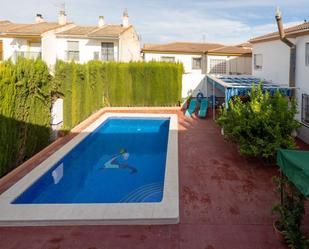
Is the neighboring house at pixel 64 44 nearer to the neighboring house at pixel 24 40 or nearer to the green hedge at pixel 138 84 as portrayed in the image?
the neighboring house at pixel 24 40

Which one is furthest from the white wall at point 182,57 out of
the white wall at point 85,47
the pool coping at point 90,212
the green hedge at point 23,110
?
the pool coping at point 90,212

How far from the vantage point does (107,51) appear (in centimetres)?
3319

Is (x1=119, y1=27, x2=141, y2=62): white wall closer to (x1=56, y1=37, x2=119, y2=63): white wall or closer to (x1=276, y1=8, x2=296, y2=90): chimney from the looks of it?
(x1=56, y1=37, x2=119, y2=63): white wall

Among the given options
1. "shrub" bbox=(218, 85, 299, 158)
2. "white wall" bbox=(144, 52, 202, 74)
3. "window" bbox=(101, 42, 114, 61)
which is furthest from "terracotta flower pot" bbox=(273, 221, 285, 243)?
"white wall" bbox=(144, 52, 202, 74)

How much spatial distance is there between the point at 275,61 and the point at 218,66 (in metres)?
17.3

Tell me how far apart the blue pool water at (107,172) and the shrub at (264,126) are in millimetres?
3294

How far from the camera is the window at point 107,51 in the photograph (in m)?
33.1

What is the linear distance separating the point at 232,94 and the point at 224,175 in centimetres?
627

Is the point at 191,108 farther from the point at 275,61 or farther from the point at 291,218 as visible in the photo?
the point at 291,218

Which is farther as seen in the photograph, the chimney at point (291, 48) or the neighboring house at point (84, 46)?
the neighboring house at point (84, 46)

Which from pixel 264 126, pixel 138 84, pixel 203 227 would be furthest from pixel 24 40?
pixel 203 227

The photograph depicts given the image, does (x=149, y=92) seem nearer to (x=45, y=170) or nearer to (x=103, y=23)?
(x=45, y=170)

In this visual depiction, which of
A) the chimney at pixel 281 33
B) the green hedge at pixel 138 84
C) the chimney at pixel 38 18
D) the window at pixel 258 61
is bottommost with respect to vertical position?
the green hedge at pixel 138 84

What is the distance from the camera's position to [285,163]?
580 centimetres
